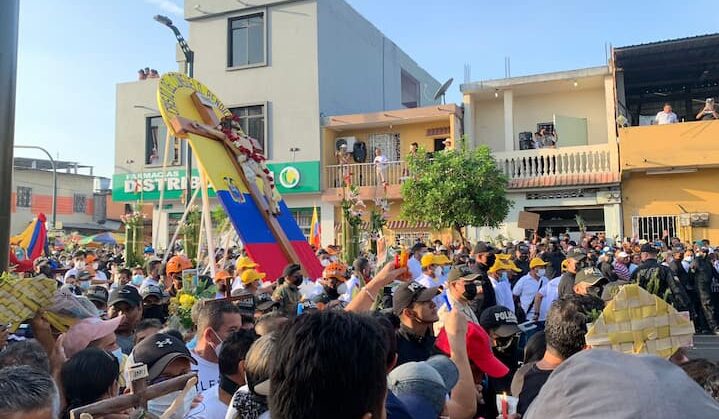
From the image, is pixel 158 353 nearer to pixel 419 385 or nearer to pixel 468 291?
pixel 419 385

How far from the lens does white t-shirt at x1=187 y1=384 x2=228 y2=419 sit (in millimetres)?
2863

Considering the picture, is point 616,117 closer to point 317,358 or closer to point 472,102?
point 472,102

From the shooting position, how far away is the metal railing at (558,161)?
17812 mm

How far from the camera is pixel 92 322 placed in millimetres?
3758

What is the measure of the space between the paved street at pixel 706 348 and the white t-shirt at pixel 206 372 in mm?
8257

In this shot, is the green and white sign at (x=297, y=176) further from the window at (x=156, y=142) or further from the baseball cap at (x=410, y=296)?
the baseball cap at (x=410, y=296)

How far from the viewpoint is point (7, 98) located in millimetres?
3627

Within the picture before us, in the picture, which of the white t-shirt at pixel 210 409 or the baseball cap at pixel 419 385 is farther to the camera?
the white t-shirt at pixel 210 409

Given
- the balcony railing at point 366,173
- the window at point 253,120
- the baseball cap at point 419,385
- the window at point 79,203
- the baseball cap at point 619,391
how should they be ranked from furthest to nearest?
the window at point 79,203, the window at point 253,120, the balcony railing at point 366,173, the baseball cap at point 419,385, the baseball cap at point 619,391

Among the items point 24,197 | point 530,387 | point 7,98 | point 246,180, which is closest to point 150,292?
point 7,98

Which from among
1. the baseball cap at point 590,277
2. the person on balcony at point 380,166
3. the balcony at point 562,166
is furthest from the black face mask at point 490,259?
the person on balcony at point 380,166

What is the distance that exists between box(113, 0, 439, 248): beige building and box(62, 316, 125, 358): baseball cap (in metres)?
16.9

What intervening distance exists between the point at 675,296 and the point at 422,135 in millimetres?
Answer: 13201

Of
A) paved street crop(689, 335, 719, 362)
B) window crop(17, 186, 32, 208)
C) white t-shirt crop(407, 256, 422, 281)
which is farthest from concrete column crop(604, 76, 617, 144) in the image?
window crop(17, 186, 32, 208)
